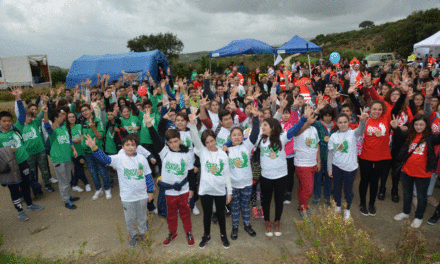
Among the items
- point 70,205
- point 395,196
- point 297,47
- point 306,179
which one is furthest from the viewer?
point 297,47

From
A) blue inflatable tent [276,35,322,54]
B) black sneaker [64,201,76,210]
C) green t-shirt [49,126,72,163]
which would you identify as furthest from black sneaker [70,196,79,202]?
blue inflatable tent [276,35,322,54]

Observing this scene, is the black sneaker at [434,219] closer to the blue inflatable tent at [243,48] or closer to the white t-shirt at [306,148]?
the white t-shirt at [306,148]

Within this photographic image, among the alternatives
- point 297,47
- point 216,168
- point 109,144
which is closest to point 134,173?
point 216,168

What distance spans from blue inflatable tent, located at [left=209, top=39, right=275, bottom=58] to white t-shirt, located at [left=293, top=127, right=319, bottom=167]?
11519 mm

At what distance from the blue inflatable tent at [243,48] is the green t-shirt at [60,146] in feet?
37.3

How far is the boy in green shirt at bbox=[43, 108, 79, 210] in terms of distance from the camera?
4.80 meters

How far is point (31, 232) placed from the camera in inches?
169

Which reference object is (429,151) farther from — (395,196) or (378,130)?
(395,196)

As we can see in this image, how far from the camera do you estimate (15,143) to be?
4.55 m

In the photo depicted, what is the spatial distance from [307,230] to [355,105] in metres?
2.62

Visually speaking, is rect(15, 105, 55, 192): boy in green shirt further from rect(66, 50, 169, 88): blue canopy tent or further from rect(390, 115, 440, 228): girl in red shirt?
rect(66, 50, 169, 88): blue canopy tent

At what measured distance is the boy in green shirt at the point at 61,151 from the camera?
4805 mm

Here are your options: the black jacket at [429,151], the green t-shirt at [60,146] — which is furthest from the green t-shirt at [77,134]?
the black jacket at [429,151]

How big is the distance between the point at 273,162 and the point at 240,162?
448mm
